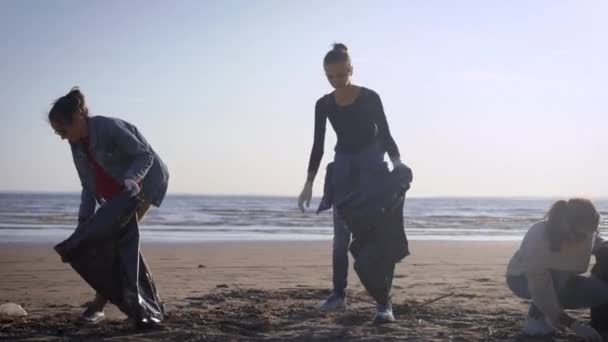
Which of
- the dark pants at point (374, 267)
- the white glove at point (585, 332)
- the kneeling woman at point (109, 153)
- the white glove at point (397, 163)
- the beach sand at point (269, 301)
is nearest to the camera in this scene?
the white glove at point (585, 332)

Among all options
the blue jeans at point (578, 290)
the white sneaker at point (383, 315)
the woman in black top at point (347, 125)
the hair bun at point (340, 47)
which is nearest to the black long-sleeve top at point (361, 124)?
the woman in black top at point (347, 125)

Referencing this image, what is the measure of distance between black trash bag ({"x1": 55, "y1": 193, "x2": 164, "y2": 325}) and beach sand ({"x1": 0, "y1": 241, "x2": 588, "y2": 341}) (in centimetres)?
17

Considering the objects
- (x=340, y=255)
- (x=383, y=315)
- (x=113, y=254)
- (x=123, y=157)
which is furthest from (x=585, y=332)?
(x=123, y=157)

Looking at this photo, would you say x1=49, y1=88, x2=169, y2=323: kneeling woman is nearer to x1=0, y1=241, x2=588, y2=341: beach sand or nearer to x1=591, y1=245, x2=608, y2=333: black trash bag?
x1=0, y1=241, x2=588, y2=341: beach sand

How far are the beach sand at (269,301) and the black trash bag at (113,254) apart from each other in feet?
0.57

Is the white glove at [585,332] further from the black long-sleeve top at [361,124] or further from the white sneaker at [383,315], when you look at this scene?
the black long-sleeve top at [361,124]

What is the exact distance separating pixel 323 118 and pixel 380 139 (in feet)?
1.42

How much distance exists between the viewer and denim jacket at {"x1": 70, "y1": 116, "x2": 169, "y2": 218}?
3.96m

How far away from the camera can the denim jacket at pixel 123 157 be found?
396cm

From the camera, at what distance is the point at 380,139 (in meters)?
4.68

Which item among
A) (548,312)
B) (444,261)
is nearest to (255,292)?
(548,312)

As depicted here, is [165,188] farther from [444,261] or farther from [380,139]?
[444,261]

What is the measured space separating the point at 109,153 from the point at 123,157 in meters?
0.08

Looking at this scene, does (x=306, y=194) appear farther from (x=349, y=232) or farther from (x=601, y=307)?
(x=601, y=307)
